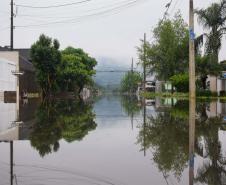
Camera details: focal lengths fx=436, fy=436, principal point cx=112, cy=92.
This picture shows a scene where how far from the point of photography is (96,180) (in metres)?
6.32

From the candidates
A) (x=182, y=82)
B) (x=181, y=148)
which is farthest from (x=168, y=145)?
(x=182, y=82)

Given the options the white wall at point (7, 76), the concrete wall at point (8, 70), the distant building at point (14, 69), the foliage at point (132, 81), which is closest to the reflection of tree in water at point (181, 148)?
the white wall at point (7, 76)

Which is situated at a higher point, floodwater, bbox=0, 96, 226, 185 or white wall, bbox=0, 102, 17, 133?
white wall, bbox=0, 102, 17, 133

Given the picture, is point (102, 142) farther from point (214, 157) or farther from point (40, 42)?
point (40, 42)

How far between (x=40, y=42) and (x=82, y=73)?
68.7ft

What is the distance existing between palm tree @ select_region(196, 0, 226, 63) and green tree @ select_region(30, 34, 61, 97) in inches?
814

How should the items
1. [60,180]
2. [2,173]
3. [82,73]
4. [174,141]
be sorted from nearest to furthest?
[60,180]
[2,173]
[174,141]
[82,73]

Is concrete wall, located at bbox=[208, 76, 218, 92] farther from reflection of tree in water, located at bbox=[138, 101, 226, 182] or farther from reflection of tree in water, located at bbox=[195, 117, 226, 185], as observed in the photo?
reflection of tree in water, located at bbox=[195, 117, 226, 185]

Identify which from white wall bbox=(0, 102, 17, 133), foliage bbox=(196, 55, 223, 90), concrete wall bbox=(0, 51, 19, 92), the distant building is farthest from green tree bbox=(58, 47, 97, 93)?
white wall bbox=(0, 102, 17, 133)

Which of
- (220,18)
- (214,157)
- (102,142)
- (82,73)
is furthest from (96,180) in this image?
(82,73)

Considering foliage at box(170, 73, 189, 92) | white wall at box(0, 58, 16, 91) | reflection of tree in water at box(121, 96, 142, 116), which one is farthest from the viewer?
foliage at box(170, 73, 189, 92)

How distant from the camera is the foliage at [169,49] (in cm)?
6362

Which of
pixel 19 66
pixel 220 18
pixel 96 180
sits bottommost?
pixel 96 180

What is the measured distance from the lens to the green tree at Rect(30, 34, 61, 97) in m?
57.0
